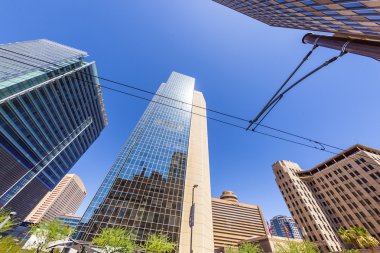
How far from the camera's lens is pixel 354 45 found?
313 inches

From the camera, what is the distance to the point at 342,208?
64.8 meters

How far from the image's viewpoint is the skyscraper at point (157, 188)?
1390 inches

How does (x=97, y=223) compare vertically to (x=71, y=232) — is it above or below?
above

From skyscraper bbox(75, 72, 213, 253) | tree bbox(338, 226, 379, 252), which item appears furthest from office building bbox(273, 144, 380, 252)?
skyscraper bbox(75, 72, 213, 253)

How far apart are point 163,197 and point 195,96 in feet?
220

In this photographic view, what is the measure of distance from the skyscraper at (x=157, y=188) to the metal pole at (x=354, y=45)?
19.4 meters

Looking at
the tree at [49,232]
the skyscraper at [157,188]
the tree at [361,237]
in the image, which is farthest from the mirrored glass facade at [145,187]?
the tree at [361,237]

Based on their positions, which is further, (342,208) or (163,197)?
(342,208)

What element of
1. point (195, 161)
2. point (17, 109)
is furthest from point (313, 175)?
point (17, 109)

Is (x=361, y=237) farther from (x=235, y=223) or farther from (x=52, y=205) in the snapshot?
(x=52, y=205)

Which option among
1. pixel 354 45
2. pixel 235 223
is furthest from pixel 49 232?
pixel 235 223

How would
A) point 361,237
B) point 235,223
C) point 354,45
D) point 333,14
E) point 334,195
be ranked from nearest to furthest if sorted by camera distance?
point 354,45
point 333,14
point 361,237
point 334,195
point 235,223

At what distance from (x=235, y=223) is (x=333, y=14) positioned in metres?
105

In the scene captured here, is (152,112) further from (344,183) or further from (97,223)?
(344,183)
